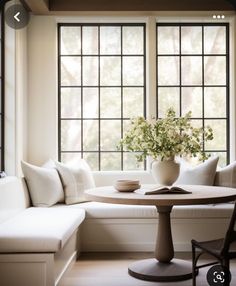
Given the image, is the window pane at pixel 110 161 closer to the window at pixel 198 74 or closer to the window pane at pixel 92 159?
the window pane at pixel 92 159

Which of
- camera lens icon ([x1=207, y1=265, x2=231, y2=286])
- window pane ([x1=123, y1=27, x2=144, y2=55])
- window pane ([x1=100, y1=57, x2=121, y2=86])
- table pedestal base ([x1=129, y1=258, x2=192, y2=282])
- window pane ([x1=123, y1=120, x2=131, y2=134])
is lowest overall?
table pedestal base ([x1=129, y1=258, x2=192, y2=282])

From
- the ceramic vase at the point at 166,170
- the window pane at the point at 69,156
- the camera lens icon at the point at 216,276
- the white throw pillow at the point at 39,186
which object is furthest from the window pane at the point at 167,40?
the camera lens icon at the point at 216,276

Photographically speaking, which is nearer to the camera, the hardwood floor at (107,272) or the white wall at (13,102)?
the hardwood floor at (107,272)

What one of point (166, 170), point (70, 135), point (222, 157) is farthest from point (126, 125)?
point (166, 170)

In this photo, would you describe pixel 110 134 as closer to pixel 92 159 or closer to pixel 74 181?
pixel 92 159

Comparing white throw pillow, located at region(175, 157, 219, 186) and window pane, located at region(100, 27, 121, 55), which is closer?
white throw pillow, located at region(175, 157, 219, 186)

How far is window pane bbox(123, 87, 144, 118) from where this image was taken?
6152 millimetres

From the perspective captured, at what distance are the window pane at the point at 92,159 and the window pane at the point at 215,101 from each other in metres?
1.52

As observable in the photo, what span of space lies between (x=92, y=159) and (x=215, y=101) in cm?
173

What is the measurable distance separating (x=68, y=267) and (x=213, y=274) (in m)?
1.39

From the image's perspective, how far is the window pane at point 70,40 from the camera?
6.14 metres

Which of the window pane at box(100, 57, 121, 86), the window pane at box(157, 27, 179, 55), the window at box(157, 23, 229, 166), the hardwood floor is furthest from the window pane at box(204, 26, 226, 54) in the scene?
the hardwood floor

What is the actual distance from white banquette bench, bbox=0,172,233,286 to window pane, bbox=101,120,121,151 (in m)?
1.01

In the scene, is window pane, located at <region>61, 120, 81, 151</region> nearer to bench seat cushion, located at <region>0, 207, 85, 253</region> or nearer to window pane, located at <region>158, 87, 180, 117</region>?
window pane, located at <region>158, 87, 180, 117</region>
